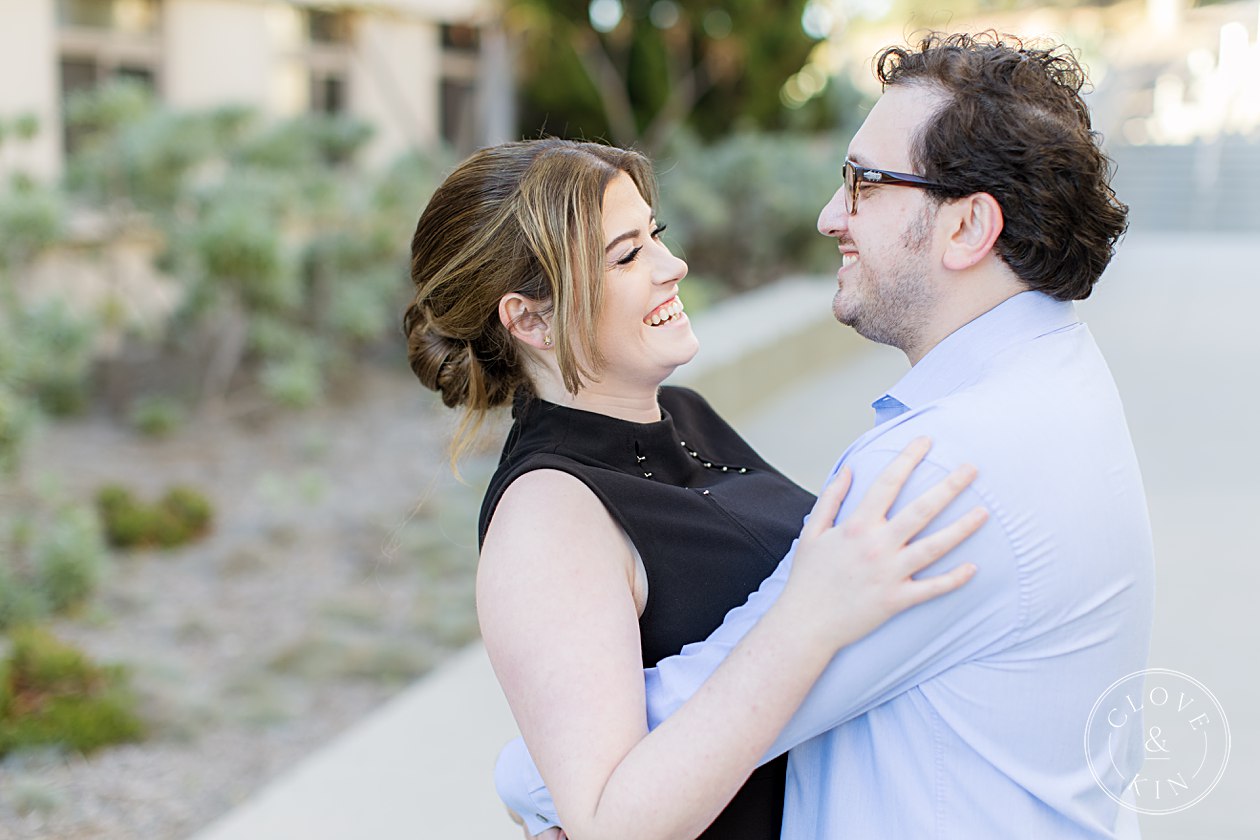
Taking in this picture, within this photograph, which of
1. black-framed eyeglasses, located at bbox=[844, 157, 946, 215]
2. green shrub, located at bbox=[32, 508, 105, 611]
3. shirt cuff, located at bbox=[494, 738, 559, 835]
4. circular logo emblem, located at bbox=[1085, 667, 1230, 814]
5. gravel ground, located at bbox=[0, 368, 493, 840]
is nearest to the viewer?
circular logo emblem, located at bbox=[1085, 667, 1230, 814]

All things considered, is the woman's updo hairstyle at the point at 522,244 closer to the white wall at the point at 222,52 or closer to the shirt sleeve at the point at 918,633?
the shirt sleeve at the point at 918,633

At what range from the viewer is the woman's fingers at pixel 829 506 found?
1.40 meters

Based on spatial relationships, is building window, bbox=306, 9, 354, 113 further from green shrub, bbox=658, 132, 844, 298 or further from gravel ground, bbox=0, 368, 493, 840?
gravel ground, bbox=0, 368, 493, 840

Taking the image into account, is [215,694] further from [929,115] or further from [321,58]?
[321,58]

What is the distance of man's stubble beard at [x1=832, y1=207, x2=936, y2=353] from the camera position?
161cm

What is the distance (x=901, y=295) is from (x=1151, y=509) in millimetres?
4488

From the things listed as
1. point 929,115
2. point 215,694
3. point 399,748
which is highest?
point 929,115

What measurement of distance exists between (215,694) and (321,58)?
947 centimetres

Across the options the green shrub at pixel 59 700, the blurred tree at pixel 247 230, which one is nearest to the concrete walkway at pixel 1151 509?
the green shrub at pixel 59 700

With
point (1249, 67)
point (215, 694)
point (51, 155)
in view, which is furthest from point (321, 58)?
point (1249, 67)

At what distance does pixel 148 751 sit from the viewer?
4.18 m

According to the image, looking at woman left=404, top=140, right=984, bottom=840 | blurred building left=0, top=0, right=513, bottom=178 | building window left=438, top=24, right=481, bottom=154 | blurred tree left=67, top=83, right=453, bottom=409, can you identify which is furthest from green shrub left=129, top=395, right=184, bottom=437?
building window left=438, top=24, right=481, bottom=154

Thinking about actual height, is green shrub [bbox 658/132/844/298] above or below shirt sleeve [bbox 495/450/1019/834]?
below

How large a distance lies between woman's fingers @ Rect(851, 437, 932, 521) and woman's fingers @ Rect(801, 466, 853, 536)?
0.14ft
